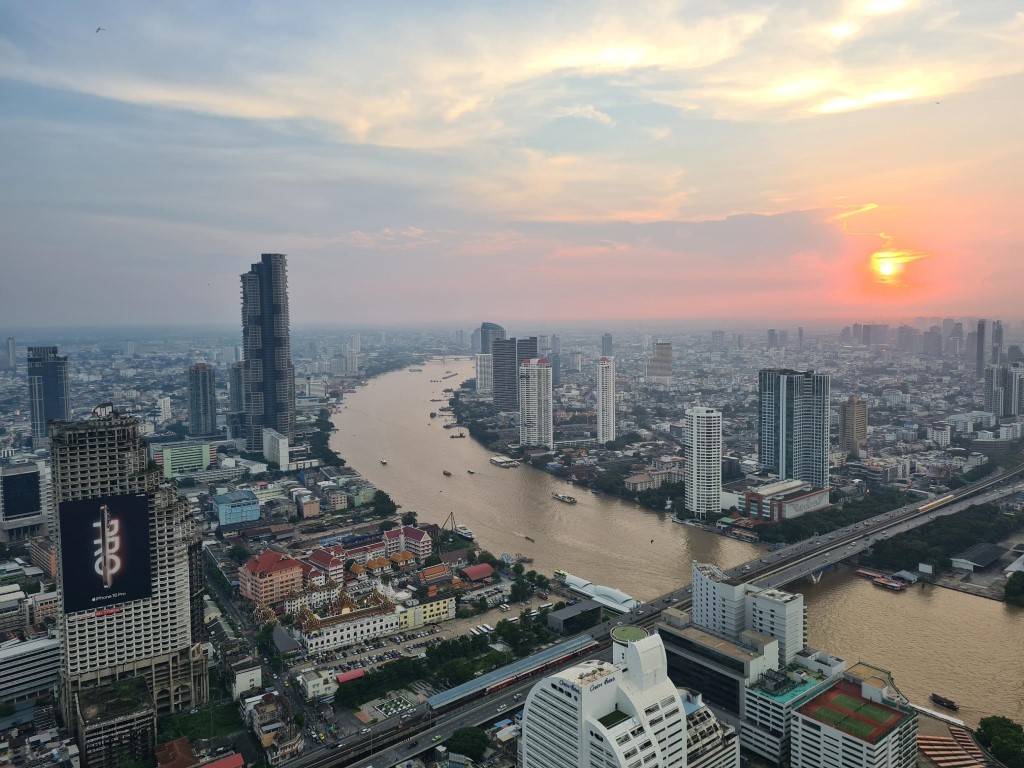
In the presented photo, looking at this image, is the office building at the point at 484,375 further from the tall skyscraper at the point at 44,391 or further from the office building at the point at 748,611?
the office building at the point at 748,611

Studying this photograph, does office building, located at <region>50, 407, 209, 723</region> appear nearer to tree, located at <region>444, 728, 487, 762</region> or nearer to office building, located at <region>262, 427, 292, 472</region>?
tree, located at <region>444, 728, 487, 762</region>

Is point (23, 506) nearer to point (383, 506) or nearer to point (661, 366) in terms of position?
point (383, 506)

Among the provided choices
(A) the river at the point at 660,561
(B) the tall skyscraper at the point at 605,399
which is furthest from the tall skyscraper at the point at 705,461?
(B) the tall skyscraper at the point at 605,399

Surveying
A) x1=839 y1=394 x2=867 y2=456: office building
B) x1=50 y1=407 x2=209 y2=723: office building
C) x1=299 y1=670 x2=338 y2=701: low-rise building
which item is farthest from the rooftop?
x1=839 y1=394 x2=867 y2=456: office building

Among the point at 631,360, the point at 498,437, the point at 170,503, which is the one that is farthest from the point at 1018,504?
the point at 631,360

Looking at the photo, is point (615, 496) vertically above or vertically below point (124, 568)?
below

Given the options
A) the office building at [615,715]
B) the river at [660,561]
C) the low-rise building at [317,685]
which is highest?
the office building at [615,715]

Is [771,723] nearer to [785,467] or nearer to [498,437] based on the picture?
[785,467]
